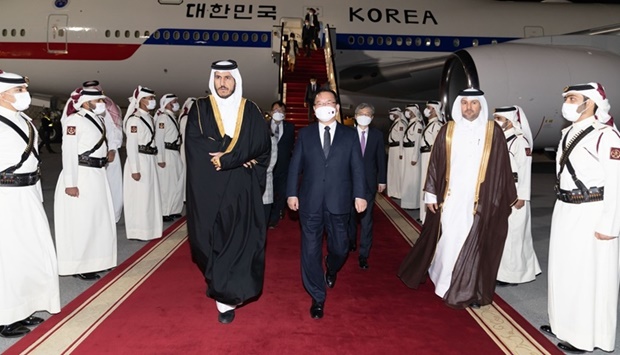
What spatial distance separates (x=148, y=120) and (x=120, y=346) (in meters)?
3.43

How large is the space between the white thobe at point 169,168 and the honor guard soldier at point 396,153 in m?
3.62

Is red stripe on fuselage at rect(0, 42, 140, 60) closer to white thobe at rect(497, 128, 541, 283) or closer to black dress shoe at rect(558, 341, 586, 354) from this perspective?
white thobe at rect(497, 128, 541, 283)

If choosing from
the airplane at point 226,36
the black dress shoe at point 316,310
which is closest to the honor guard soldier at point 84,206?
the black dress shoe at point 316,310

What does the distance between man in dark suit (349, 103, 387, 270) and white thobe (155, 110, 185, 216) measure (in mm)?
3104

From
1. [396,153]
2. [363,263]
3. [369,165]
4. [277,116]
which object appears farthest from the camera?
[396,153]

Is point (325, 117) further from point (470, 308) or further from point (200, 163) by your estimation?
point (470, 308)

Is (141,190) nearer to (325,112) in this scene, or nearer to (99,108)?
(99,108)

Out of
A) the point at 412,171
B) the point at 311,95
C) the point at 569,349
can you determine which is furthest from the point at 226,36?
the point at 569,349

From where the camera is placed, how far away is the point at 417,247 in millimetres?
4332

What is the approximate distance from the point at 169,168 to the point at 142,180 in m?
1.45

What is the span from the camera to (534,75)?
6.89m

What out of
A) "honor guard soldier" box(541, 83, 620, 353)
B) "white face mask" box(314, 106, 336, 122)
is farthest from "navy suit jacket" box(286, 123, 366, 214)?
"honor guard soldier" box(541, 83, 620, 353)

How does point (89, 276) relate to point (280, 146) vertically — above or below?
below

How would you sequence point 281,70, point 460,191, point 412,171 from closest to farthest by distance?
point 460,191 → point 412,171 → point 281,70
